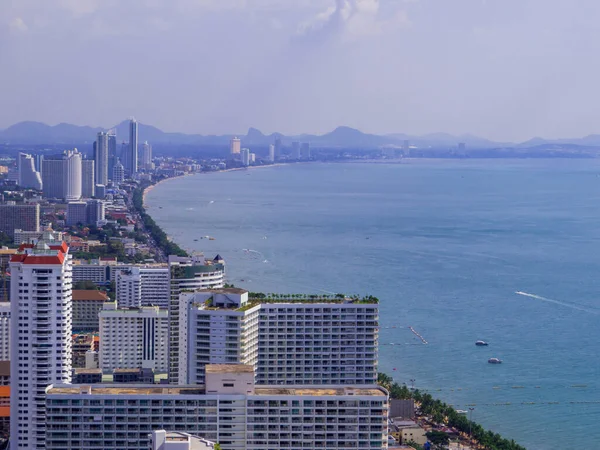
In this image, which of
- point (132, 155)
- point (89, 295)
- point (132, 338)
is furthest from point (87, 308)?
point (132, 155)

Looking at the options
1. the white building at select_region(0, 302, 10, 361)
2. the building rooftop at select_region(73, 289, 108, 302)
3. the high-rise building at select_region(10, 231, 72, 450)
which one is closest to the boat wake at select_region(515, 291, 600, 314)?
the building rooftop at select_region(73, 289, 108, 302)

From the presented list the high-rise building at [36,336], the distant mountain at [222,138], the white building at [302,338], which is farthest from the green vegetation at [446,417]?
the distant mountain at [222,138]

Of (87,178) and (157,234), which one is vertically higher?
(87,178)

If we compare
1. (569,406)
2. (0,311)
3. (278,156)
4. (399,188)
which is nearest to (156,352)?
(0,311)

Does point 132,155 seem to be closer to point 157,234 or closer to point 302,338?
point 157,234

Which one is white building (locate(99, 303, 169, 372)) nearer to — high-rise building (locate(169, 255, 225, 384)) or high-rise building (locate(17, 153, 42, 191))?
high-rise building (locate(169, 255, 225, 384))
